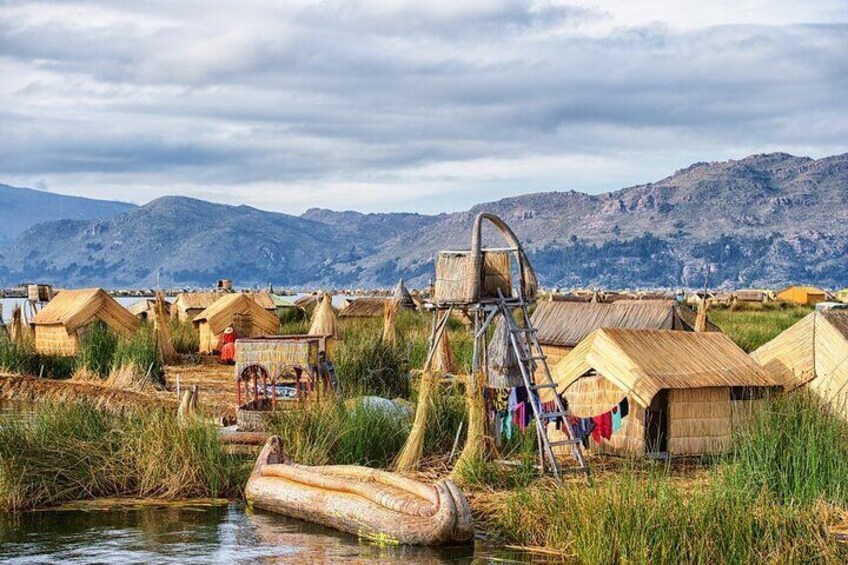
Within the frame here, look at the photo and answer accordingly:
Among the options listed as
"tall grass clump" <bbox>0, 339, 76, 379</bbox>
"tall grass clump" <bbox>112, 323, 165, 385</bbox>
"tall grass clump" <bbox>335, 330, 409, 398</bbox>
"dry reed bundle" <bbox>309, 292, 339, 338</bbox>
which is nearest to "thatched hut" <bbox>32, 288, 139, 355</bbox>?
"tall grass clump" <bbox>0, 339, 76, 379</bbox>

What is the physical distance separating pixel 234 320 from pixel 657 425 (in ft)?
43.1

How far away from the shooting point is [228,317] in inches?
972

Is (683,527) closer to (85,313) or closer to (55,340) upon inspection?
(85,313)

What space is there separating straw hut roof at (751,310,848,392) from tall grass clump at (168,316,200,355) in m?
14.7

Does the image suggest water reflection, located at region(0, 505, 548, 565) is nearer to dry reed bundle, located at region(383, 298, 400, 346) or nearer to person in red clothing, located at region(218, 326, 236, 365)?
dry reed bundle, located at region(383, 298, 400, 346)

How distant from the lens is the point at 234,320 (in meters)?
24.1

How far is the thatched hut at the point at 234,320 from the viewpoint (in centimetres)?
2433

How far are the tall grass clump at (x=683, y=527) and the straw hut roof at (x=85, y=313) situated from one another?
15567 millimetres

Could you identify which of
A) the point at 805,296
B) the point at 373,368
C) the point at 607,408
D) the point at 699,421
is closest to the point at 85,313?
the point at 373,368

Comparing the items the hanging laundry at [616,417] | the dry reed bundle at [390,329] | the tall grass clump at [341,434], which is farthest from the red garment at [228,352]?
the hanging laundry at [616,417]

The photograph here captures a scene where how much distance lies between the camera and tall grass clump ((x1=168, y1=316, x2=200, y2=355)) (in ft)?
83.8

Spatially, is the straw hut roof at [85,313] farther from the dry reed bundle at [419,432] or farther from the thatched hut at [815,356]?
the thatched hut at [815,356]

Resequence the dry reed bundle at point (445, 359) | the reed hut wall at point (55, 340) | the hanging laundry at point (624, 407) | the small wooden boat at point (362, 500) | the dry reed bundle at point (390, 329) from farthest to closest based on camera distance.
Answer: the reed hut wall at point (55, 340) → the dry reed bundle at point (390, 329) → the dry reed bundle at point (445, 359) → the hanging laundry at point (624, 407) → the small wooden boat at point (362, 500)

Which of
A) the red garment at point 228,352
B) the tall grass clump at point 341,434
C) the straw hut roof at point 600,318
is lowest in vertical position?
the tall grass clump at point 341,434
